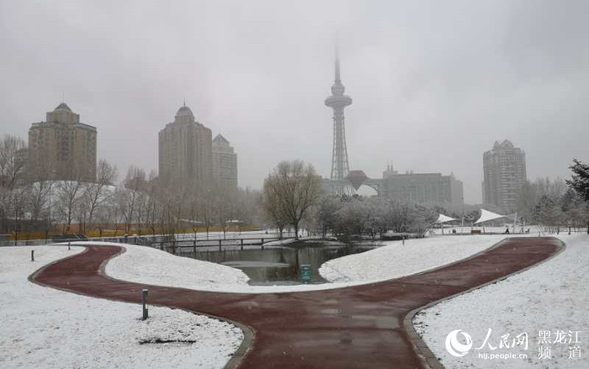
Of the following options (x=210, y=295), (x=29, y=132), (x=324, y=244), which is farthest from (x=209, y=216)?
(x=210, y=295)

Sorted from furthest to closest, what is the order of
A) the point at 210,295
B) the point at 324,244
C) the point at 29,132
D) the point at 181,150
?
the point at 181,150
the point at 29,132
the point at 324,244
the point at 210,295

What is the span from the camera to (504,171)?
18225 centimetres

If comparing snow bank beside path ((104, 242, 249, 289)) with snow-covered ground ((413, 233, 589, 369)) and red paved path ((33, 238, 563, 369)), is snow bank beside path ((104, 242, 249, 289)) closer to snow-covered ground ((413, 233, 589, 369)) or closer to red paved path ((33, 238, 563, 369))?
red paved path ((33, 238, 563, 369))

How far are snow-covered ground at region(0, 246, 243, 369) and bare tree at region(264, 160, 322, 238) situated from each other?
184 feet

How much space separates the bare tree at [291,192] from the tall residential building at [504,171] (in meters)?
131

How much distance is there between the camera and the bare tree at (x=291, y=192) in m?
70.9

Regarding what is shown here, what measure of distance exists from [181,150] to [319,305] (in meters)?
130

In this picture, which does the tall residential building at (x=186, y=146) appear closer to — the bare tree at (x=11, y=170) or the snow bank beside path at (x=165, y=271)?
the bare tree at (x=11, y=170)

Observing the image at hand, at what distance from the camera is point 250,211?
11306 cm

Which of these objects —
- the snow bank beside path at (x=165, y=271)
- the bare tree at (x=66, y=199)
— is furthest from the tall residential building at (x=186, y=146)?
the snow bank beside path at (x=165, y=271)

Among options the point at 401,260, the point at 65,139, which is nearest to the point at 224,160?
the point at 65,139

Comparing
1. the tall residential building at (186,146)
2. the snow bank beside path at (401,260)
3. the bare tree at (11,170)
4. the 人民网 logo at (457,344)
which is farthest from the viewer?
the tall residential building at (186,146)

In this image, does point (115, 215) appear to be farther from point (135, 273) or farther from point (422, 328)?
point (422, 328)

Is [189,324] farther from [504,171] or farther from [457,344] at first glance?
[504,171]
